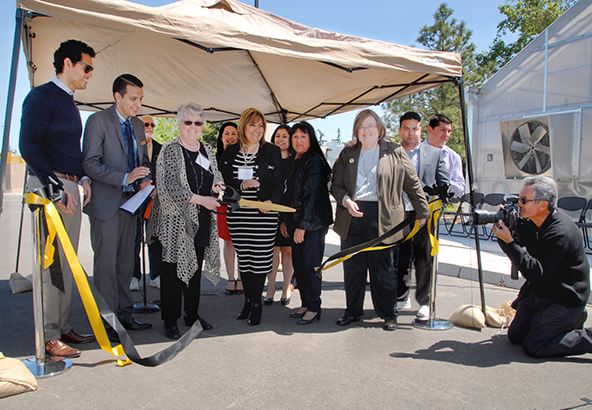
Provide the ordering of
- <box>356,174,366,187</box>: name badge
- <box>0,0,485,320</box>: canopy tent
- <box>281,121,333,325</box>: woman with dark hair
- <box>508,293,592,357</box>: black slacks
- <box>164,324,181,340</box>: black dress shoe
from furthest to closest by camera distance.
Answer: <box>281,121,333,325</box>: woman with dark hair, <box>356,174,366,187</box>: name badge, <box>164,324,181,340</box>: black dress shoe, <box>508,293,592,357</box>: black slacks, <box>0,0,485,320</box>: canopy tent

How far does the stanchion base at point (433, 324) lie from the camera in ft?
12.6

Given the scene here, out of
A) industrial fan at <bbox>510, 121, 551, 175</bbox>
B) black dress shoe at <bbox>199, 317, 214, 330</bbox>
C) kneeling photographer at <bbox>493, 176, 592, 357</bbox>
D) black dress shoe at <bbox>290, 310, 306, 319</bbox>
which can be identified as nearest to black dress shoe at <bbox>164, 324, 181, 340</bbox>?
black dress shoe at <bbox>199, 317, 214, 330</bbox>

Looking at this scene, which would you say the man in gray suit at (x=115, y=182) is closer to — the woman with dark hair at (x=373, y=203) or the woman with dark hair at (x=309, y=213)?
the woman with dark hair at (x=309, y=213)

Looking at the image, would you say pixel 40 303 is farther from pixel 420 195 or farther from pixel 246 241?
pixel 420 195

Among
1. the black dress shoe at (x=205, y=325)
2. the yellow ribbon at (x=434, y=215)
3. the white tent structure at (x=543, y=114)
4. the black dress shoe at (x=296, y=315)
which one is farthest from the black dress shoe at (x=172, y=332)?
the white tent structure at (x=543, y=114)

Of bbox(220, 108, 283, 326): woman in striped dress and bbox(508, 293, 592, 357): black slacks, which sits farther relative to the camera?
bbox(220, 108, 283, 326): woman in striped dress

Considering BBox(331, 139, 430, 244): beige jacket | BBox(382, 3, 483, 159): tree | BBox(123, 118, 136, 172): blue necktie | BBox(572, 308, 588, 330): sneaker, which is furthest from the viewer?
BBox(382, 3, 483, 159): tree

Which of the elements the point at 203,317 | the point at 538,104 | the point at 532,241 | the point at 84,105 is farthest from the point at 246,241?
the point at 538,104

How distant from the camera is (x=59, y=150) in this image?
9.96 feet

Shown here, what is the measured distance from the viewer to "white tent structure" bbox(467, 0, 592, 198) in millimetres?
8836

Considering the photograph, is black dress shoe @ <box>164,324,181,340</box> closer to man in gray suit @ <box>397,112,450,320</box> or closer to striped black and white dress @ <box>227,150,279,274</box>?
striped black and white dress @ <box>227,150,279,274</box>

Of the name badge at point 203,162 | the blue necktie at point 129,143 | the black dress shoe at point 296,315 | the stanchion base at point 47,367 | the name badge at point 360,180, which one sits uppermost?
the blue necktie at point 129,143

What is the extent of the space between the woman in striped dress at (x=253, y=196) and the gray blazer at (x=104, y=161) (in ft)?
3.25

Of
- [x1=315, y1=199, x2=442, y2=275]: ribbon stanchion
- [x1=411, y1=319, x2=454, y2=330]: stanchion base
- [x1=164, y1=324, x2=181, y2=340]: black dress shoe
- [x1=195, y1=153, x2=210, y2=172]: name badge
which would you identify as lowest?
[x1=411, y1=319, x2=454, y2=330]: stanchion base
